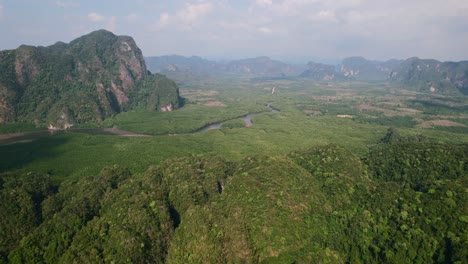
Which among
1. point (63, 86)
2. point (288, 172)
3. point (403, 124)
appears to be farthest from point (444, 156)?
point (63, 86)

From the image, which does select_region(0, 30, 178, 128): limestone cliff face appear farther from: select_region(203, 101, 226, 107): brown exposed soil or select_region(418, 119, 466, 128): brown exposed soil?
select_region(418, 119, 466, 128): brown exposed soil

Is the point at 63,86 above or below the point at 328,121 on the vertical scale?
above

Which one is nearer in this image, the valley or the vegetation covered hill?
the vegetation covered hill

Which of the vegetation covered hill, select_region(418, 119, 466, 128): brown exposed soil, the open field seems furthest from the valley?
select_region(418, 119, 466, 128): brown exposed soil

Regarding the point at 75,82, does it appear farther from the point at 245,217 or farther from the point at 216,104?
the point at 245,217

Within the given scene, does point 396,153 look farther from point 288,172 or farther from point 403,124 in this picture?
point 403,124

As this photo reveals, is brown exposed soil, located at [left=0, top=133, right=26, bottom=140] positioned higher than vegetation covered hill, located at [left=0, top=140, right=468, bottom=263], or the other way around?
vegetation covered hill, located at [left=0, top=140, right=468, bottom=263]

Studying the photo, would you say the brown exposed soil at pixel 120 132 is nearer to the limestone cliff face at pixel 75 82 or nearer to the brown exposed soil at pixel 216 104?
the limestone cliff face at pixel 75 82
